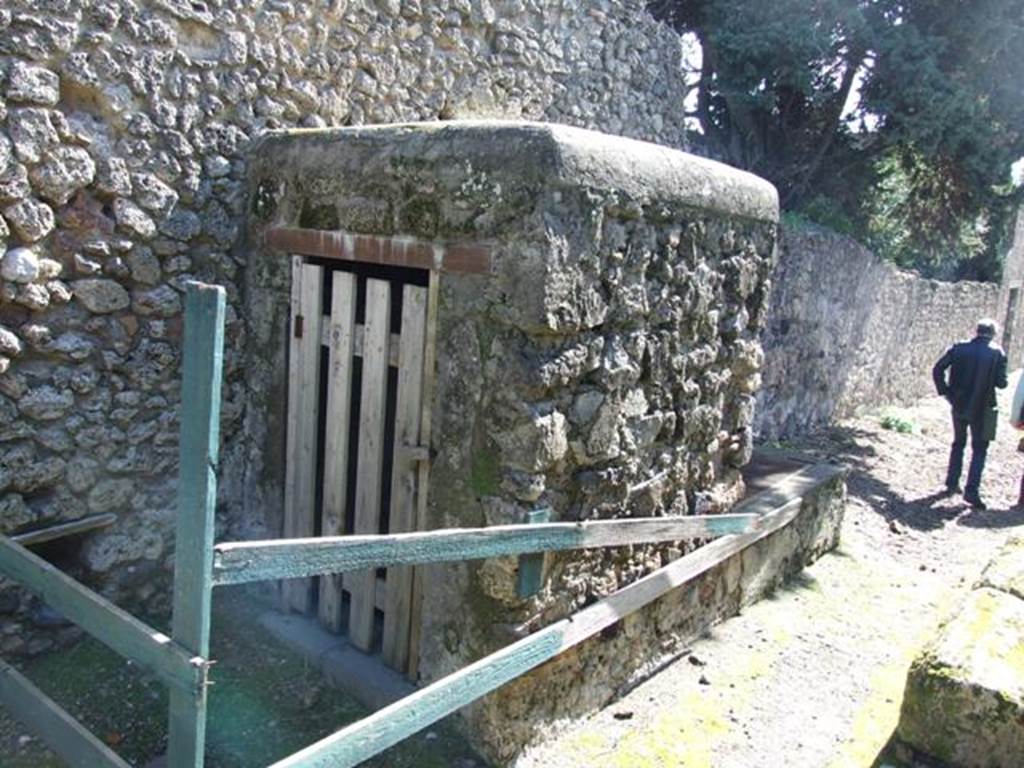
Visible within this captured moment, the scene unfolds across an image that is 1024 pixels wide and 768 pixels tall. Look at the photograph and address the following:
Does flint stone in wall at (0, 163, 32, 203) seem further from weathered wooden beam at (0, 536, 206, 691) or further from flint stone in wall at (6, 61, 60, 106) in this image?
weathered wooden beam at (0, 536, 206, 691)

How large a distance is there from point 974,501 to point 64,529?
23.1 ft

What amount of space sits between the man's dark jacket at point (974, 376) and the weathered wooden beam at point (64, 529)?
268 inches

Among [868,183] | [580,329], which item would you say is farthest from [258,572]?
[868,183]

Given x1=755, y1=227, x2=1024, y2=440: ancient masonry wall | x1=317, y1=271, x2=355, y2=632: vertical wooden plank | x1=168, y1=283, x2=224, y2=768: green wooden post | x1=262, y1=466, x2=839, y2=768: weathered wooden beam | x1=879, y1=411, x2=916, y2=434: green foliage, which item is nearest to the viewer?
x1=168, y1=283, x2=224, y2=768: green wooden post

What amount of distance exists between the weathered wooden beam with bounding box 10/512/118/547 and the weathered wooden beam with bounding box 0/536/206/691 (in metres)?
0.55

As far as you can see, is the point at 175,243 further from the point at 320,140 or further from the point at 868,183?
the point at 868,183

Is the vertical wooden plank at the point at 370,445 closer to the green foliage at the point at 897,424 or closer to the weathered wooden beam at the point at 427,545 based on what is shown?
the weathered wooden beam at the point at 427,545

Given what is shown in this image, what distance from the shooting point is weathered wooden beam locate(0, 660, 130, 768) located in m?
2.21

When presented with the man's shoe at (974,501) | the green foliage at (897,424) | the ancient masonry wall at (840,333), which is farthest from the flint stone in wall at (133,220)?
the green foliage at (897,424)

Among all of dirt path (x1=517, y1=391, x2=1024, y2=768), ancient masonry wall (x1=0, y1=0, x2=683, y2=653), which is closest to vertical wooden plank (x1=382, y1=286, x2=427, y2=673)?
dirt path (x1=517, y1=391, x2=1024, y2=768)

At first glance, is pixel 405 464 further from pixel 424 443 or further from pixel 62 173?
pixel 62 173

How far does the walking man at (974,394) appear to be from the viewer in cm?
739

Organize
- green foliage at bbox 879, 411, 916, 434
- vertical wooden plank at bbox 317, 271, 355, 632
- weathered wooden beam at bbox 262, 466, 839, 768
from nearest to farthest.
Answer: weathered wooden beam at bbox 262, 466, 839, 768
vertical wooden plank at bbox 317, 271, 355, 632
green foliage at bbox 879, 411, 916, 434

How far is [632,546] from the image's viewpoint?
3.64m
